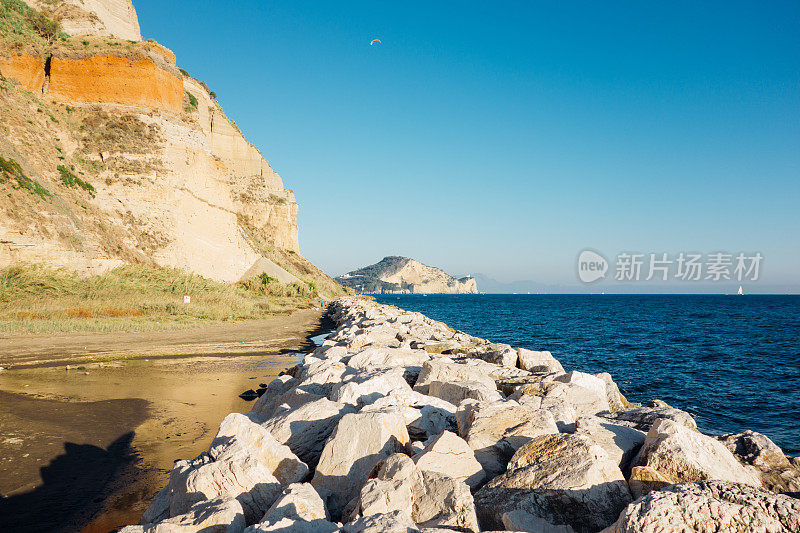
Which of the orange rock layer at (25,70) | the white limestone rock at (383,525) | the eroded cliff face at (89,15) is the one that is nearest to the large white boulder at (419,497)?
the white limestone rock at (383,525)

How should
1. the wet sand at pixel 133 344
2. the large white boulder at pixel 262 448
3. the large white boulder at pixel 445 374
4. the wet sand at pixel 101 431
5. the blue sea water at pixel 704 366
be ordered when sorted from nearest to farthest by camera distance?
1. the large white boulder at pixel 262 448
2. the wet sand at pixel 101 431
3. the large white boulder at pixel 445 374
4. the blue sea water at pixel 704 366
5. the wet sand at pixel 133 344

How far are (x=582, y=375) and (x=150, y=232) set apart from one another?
28.2 m

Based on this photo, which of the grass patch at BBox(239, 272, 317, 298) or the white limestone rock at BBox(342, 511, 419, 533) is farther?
the grass patch at BBox(239, 272, 317, 298)

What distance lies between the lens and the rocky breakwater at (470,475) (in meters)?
2.45

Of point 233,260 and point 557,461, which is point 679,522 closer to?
point 557,461

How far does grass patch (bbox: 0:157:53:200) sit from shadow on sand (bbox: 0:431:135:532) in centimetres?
1915

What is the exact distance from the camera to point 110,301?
19.5 metres

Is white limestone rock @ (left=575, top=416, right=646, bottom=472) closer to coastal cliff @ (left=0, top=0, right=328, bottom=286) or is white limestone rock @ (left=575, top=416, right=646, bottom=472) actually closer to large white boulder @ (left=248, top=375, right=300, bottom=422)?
large white boulder @ (left=248, top=375, right=300, bottom=422)

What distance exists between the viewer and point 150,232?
28.0 meters

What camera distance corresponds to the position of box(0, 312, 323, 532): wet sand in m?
4.39

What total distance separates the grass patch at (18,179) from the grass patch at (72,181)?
4.21m

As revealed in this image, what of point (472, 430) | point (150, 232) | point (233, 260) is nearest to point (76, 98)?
point (150, 232)

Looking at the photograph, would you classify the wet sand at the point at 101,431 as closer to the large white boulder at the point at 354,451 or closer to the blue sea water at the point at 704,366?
the large white boulder at the point at 354,451

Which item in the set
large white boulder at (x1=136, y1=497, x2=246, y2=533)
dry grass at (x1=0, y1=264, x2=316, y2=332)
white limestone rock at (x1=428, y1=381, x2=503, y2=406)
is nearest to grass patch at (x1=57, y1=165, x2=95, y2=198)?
dry grass at (x1=0, y1=264, x2=316, y2=332)
